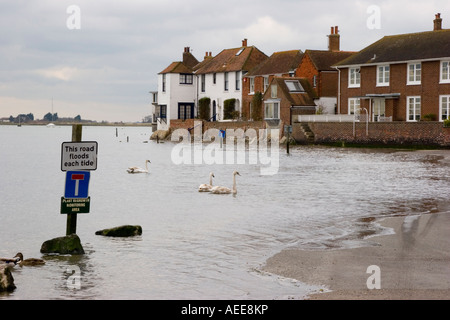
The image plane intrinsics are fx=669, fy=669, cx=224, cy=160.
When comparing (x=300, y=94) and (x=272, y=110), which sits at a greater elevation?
(x=300, y=94)

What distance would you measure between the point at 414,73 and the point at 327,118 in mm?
9163

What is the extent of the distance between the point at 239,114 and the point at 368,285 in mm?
73246

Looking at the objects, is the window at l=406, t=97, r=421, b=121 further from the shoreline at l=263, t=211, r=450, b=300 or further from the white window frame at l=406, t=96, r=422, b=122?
the shoreline at l=263, t=211, r=450, b=300

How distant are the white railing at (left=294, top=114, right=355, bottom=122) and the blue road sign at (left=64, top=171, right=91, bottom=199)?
48590 millimetres

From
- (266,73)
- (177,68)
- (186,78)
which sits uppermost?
(177,68)

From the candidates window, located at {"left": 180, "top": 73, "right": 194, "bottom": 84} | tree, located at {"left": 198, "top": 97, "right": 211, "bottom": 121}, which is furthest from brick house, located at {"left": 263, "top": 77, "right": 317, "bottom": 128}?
window, located at {"left": 180, "top": 73, "right": 194, "bottom": 84}

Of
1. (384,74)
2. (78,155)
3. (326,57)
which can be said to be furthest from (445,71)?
(78,155)

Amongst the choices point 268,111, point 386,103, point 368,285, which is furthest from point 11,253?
point 268,111

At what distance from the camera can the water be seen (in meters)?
12.0

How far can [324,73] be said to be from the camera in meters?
71.4

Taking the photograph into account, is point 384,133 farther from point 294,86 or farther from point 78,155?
point 78,155

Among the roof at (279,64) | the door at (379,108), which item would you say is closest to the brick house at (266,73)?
the roof at (279,64)

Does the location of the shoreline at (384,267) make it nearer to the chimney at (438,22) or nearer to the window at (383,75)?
the window at (383,75)
